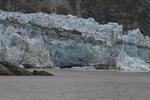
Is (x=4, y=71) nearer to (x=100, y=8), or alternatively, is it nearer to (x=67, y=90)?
(x=67, y=90)

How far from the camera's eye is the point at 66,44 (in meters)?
59.6

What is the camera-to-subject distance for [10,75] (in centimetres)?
3675

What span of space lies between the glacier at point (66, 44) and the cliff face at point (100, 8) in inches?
2958

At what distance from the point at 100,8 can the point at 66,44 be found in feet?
315

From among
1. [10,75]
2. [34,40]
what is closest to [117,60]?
[34,40]

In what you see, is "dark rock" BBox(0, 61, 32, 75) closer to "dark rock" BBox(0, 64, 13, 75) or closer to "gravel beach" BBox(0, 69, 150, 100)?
"dark rock" BBox(0, 64, 13, 75)

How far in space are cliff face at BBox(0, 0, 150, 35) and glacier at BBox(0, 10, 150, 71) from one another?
75.1 m

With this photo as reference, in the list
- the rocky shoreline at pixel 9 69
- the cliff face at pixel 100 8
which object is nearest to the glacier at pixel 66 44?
the rocky shoreline at pixel 9 69

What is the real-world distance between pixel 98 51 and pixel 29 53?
14111mm

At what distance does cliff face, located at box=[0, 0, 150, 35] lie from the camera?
144 metres

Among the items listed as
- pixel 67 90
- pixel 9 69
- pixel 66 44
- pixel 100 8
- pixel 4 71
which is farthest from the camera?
pixel 100 8

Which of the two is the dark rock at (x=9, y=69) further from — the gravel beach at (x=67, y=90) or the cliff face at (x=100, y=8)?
the cliff face at (x=100, y=8)

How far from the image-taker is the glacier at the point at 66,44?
55.5 metres

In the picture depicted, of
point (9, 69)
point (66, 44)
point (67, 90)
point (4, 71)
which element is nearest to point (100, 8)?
point (66, 44)
